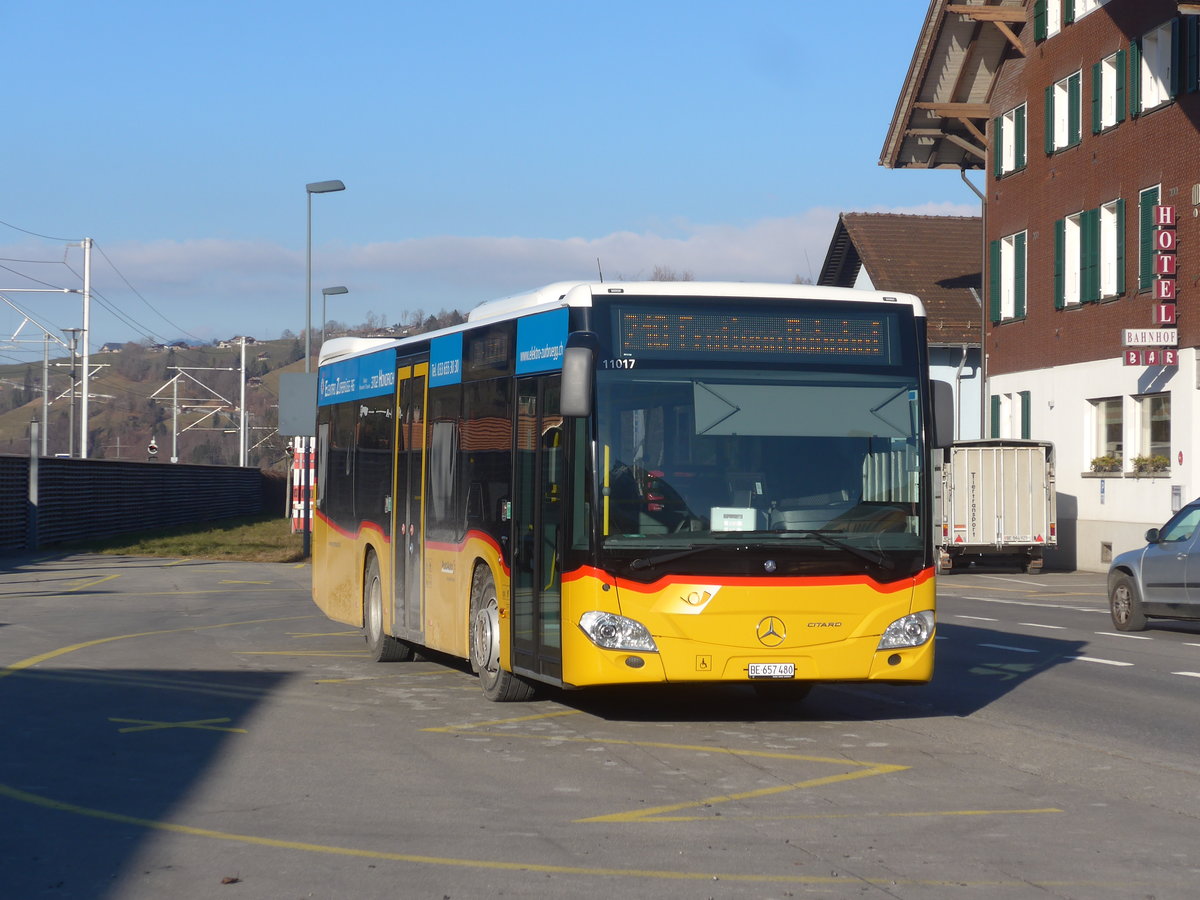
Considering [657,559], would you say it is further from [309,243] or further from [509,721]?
[309,243]

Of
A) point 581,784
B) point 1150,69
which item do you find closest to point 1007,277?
point 1150,69

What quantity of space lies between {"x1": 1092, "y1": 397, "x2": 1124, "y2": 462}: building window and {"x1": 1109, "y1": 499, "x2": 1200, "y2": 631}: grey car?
55.0 feet

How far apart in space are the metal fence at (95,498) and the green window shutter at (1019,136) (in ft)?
79.4

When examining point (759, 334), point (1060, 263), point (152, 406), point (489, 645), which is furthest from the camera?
point (152, 406)

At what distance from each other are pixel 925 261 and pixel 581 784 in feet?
157

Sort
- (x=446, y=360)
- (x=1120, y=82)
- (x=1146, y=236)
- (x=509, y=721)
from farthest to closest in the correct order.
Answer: (x=1120, y=82), (x=1146, y=236), (x=446, y=360), (x=509, y=721)

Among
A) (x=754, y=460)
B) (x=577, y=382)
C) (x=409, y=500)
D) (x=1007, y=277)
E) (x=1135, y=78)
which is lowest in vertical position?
(x=409, y=500)

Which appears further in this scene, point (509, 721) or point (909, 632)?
point (509, 721)

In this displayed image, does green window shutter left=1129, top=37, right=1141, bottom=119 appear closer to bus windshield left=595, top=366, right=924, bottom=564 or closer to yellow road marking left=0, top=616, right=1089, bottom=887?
bus windshield left=595, top=366, right=924, bottom=564

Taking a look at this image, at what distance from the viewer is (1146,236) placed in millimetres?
34750

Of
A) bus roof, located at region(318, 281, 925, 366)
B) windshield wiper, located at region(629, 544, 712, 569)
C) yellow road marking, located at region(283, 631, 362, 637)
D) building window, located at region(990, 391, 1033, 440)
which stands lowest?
yellow road marking, located at region(283, 631, 362, 637)

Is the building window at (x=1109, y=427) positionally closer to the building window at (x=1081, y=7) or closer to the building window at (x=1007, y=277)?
the building window at (x=1007, y=277)

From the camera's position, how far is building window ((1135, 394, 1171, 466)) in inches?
1347

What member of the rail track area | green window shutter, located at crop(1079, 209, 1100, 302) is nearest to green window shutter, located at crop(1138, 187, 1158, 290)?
green window shutter, located at crop(1079, 209, 1100, 302)
